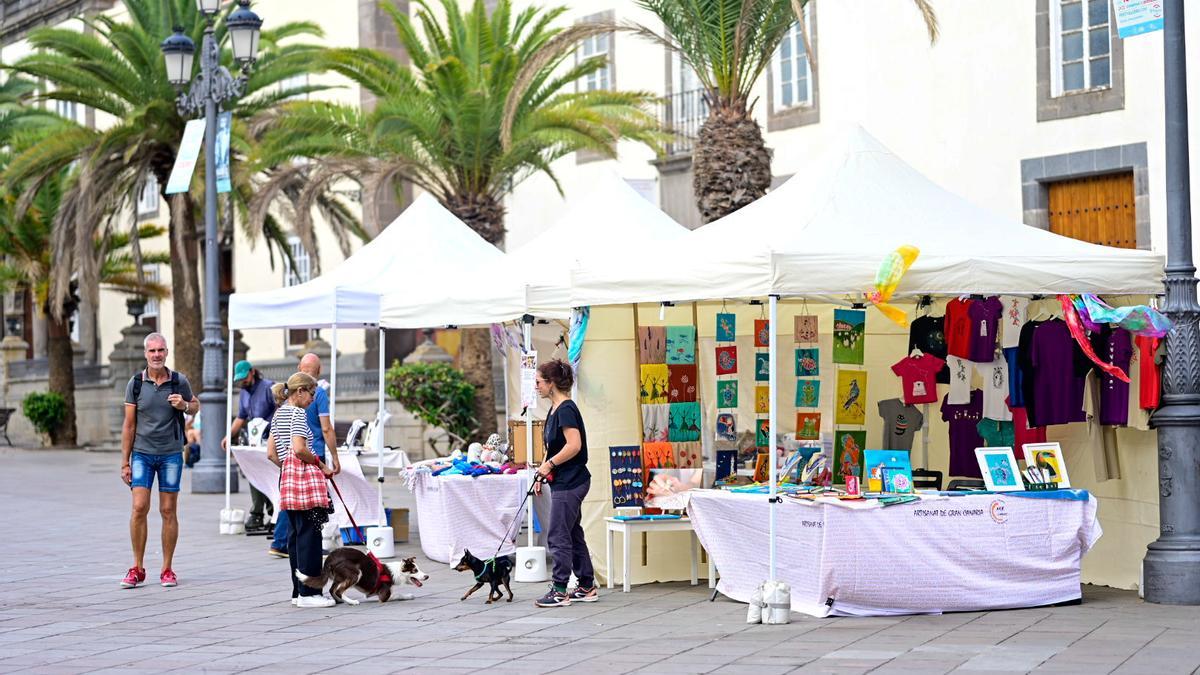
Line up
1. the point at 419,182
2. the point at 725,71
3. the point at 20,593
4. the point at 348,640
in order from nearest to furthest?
the point at 348,640 → the point at 20,593 → the point at 725,71 → the point at 419,182

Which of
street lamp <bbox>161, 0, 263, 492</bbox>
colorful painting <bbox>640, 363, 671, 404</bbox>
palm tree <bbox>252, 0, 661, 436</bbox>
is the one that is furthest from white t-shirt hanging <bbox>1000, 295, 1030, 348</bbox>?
street lamp <bbox>161, 0, 263, 492</bbox>

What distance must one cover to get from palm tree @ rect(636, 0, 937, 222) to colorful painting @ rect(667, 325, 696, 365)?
5.69 meters

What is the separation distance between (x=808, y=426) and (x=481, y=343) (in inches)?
454

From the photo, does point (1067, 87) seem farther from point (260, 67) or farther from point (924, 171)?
point (260, 67)

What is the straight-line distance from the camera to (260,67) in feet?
90.0

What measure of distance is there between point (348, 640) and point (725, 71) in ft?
32.6

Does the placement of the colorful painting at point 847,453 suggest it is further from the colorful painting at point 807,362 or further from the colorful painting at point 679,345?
the colorful painting at point 679,345

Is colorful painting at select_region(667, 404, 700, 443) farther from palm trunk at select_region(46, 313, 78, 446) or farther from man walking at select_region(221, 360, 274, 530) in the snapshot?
palm trunk at select_region(46, 313, 78, 446)

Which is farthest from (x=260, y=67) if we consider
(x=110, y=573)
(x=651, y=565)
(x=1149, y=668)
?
(x=1149, y=668)

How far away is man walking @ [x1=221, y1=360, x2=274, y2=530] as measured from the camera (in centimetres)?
1552

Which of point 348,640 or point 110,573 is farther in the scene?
point 110,573

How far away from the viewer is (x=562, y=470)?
10641 millimetres

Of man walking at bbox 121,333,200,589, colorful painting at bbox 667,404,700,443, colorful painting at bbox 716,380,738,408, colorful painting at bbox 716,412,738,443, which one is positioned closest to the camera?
man walking at bbox 121,333,200,589

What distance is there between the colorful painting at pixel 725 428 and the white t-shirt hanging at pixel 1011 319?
2.17 m
